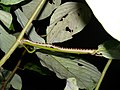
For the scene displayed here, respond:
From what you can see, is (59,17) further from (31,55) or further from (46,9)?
(31,55)

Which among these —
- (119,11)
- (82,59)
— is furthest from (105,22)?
(82,59)

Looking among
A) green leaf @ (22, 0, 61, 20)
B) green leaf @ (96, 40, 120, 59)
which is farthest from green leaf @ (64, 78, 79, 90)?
green leaf @ (22, 0, 61, 20)

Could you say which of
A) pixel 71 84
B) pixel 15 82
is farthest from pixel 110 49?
pixel 15 82

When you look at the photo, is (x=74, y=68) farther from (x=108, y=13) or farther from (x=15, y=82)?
(x=108, y=13)

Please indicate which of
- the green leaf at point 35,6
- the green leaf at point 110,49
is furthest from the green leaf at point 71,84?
the green leaf at point 35,6

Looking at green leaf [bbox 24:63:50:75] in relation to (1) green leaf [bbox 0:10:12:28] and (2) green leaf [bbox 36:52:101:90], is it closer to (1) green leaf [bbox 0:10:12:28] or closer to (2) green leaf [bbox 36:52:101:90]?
(2) green leaf [bbox 36:52:101:90]
